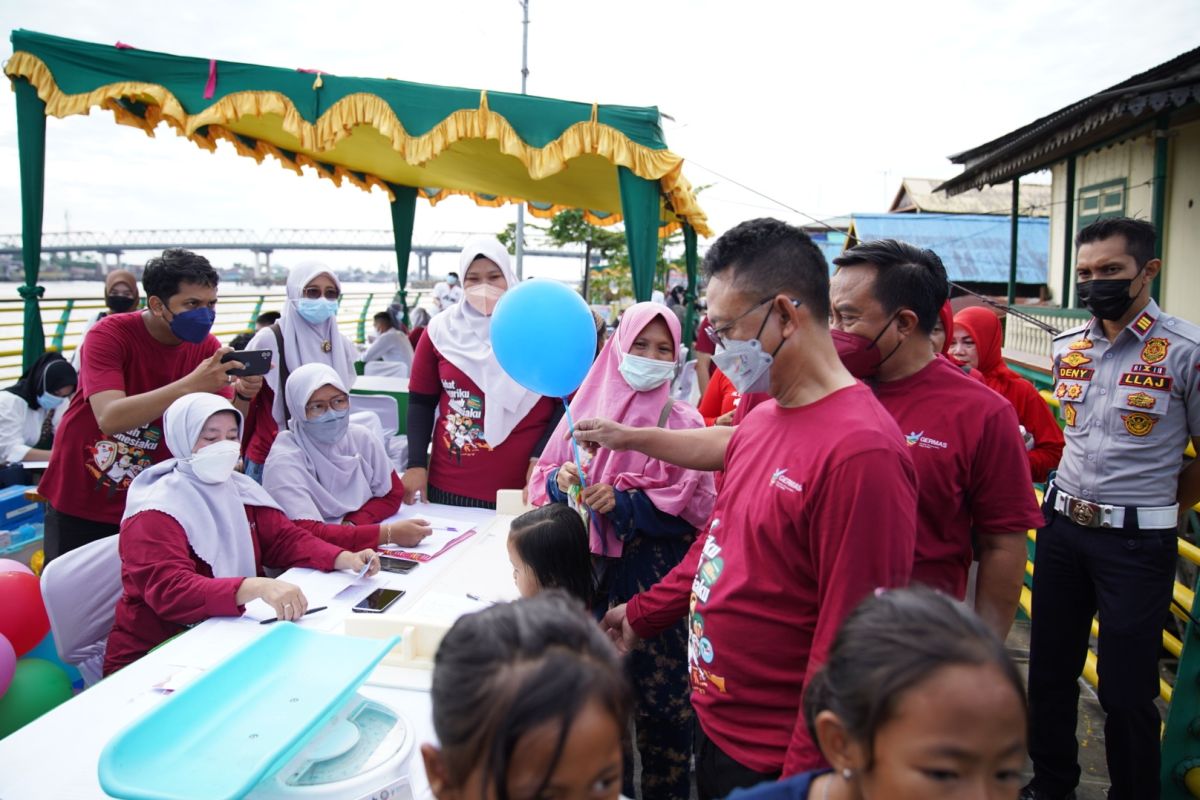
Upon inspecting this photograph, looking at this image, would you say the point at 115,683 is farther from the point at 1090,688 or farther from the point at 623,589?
→ the point at 1090,688

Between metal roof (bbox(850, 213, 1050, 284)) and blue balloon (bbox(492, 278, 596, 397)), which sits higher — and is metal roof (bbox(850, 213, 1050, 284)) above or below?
above

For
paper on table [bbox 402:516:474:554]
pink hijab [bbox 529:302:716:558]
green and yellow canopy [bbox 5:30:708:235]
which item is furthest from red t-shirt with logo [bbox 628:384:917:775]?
green and yellow canopy [bbox 5:30:708:235]

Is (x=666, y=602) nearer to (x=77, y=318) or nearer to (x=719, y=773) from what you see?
(x=719, y=773)

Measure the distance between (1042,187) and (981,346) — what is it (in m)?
23.6

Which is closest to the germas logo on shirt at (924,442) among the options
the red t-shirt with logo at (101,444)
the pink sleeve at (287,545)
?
the pink sleeve at (287,545)

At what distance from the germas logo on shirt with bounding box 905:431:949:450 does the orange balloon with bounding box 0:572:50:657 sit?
2.71m

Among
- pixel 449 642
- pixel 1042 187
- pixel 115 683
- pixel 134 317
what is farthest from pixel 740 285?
pixel 1042 187

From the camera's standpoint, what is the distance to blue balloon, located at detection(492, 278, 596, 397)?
238 cm

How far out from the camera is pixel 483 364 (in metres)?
3.12

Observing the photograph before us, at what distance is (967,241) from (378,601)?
21030 millimetres

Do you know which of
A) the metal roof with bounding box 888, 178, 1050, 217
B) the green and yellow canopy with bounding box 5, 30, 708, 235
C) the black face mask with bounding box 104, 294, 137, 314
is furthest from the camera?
the metal roof with bounding box 888, 178, 1050, 217

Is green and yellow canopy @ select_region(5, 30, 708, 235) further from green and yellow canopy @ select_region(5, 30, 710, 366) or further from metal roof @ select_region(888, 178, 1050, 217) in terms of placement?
metal roof @ select_region(888, 178, 1050, 217)

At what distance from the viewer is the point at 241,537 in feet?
7.95

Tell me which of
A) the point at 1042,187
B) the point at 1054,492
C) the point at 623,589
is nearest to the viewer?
the point at 623,589
